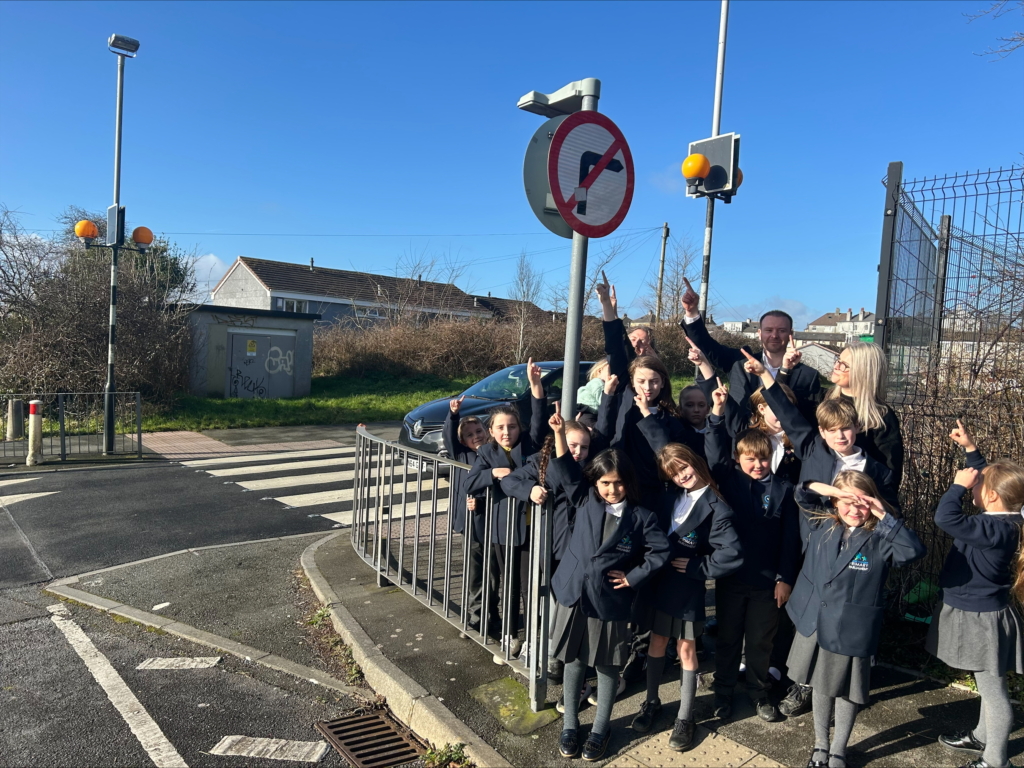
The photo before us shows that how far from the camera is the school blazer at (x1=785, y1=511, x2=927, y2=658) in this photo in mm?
2945

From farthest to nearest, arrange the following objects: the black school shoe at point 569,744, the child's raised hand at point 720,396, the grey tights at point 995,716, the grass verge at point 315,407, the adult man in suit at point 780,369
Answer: the grass verge at point 315,407 < the adult man in suit at point 780,369 < the child's raised hand at point 720,396 < the black school shoe at point 569,744 < the grey tights at point 995,716

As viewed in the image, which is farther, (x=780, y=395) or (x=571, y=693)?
(x=780, y=395)

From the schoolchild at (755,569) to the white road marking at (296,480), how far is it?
21.8ft

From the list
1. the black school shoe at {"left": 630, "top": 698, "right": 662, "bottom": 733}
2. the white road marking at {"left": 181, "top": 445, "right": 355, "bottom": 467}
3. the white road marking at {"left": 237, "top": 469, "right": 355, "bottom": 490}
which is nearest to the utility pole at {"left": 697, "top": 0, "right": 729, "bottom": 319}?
the black school shoe at {"left": 630, "top": 698, "right": 662, "bottom": 733}

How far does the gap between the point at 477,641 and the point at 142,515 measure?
5.46 m

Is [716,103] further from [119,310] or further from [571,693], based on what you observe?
[119,310]

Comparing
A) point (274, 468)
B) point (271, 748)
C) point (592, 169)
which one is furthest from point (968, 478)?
point (274, 468)

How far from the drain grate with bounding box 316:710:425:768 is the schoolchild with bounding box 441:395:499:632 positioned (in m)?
0.70

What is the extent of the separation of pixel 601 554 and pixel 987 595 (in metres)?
1.61

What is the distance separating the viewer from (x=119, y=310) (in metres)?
15.7

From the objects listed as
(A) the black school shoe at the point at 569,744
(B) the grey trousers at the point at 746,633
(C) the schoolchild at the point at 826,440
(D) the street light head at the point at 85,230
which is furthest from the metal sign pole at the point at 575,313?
(D) the street light head at the point at 85,230

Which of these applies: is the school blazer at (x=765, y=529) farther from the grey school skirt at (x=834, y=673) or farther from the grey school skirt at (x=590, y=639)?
the grey school skirt at (x=590, y=639)

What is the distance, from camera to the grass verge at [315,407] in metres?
15.5

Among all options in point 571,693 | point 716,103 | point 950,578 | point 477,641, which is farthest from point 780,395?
point 716,103
